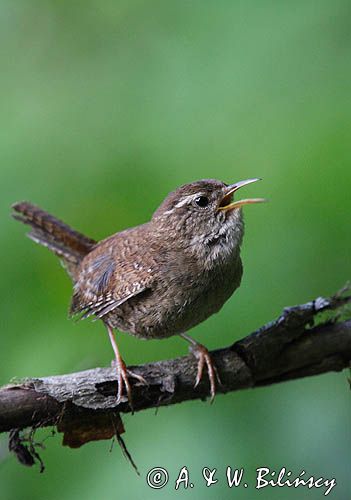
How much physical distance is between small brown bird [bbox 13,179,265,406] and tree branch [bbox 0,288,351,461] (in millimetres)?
95

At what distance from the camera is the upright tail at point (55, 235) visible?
11.2 feet

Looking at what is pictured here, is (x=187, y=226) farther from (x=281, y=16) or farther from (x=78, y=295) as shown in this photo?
(x=281, y=16)

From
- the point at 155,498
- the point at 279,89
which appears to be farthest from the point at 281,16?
the point at 155,498

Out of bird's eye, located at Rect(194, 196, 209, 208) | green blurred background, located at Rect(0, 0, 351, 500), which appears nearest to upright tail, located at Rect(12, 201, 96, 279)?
green blurred background, located at Rect(0, 0, 351, 500)

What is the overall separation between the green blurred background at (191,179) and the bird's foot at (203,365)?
0.30ft

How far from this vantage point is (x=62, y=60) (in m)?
3.93

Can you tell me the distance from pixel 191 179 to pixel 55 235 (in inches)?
28.4

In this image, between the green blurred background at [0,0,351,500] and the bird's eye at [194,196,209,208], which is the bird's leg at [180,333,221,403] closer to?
the green blurred background at [0,0,351,500]

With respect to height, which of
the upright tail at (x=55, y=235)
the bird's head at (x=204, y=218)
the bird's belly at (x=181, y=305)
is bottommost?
the bird's belly at (x=181, y=305)

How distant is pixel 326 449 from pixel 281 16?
1810 millimetres

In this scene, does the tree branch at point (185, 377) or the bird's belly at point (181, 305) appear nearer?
the tree branch at point (185, 377)

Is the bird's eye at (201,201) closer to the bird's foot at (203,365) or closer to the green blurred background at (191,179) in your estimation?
the green blurred background at (191,179)

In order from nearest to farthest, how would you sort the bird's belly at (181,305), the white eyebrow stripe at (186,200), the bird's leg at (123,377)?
the bird's leg at (123,377)
the bird's belly at (181,305)
the white eyebrow stripe at (186,200)

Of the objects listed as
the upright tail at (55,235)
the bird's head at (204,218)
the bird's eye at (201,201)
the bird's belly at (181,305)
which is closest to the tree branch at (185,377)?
the bird's belly at (181,305)
